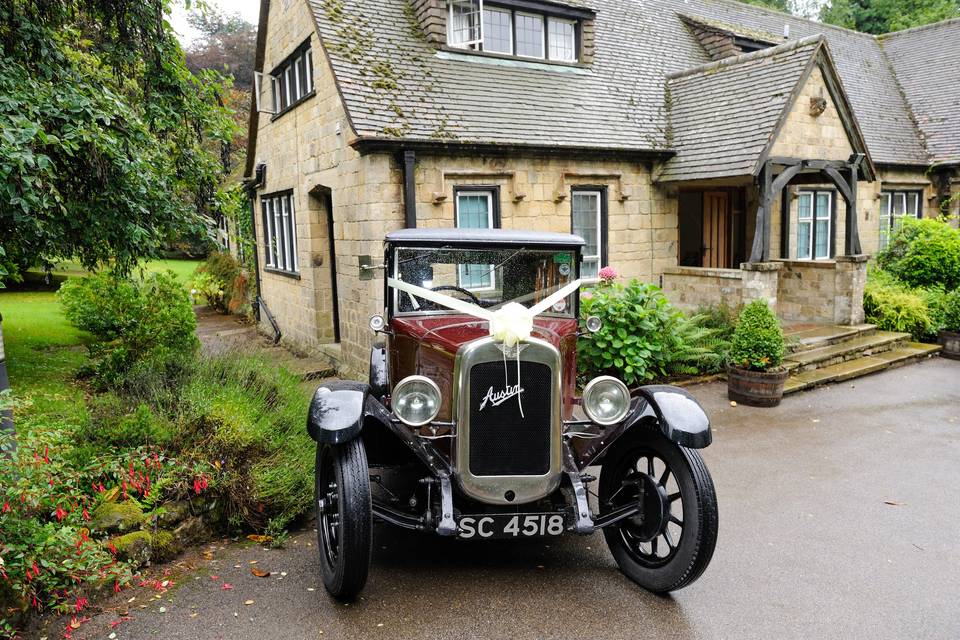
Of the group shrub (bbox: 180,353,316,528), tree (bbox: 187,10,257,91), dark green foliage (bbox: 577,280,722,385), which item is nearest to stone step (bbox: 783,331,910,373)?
dark green foliage (bbox: 577,280,722,385)

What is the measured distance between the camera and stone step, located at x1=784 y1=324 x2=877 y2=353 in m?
11.0

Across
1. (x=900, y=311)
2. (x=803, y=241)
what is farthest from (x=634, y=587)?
(x=803, y=241)

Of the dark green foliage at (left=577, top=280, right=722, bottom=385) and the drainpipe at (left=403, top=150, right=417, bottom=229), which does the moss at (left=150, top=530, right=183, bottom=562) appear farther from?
the drainpipe at (left=403, top=150, right=417, bottom=229)

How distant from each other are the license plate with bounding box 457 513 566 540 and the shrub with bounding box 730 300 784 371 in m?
5.99

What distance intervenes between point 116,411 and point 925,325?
13590 mm

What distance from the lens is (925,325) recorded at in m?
12.8

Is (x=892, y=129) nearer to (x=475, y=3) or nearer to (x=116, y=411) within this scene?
(x=475, y=3)

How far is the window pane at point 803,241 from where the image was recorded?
14.8m

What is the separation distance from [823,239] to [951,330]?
151 inches

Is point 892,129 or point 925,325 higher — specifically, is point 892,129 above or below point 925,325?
above

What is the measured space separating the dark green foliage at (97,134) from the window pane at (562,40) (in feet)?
23.1

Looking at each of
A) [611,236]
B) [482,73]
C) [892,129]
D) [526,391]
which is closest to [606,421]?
[526,391]

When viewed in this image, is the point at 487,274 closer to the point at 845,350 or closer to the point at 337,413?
the point at 337,413

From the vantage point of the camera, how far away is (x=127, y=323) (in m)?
8.28
